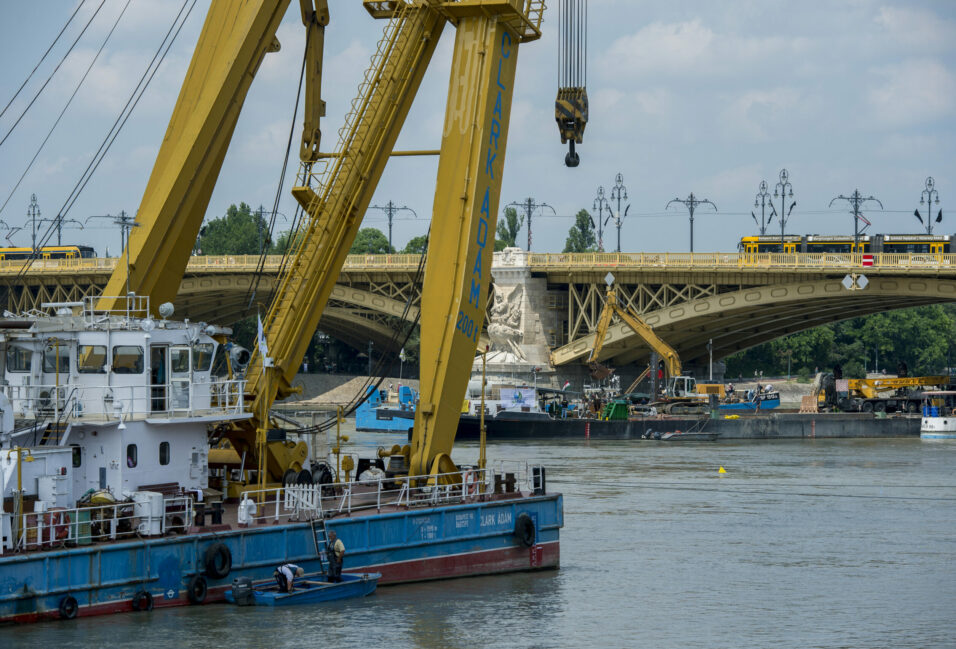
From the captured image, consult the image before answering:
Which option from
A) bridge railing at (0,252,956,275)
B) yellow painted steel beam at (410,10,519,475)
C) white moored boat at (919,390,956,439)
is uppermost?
bridge railing at (0,252,956,275)

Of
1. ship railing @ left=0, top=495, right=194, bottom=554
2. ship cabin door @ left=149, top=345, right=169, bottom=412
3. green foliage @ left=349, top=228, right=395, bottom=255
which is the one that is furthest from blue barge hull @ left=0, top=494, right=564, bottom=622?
green foliage @ left=349, top=228, right=395, bottom=255

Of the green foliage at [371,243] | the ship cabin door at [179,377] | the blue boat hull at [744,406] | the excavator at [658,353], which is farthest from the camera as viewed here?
the green foliage at [371,243]

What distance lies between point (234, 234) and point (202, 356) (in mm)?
122785

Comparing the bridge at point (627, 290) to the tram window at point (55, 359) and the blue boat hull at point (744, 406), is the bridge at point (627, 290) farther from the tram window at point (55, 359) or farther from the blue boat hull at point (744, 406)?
the tram window at point (55, 359)

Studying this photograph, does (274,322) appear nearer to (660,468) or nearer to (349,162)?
(349,162)

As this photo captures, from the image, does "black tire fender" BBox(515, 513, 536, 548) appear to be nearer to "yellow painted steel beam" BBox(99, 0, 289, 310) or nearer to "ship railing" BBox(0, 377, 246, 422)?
"ship railing" BBox(0, 377, 246, 422)

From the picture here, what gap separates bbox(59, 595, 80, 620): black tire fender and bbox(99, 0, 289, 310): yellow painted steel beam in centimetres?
800

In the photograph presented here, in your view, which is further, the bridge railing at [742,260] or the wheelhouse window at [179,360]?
the bridge railing at [742,260]

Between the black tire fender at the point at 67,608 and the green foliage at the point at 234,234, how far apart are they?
120 meters

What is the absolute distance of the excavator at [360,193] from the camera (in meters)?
29.7

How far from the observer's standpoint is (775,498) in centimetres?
4703

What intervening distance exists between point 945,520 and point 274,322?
22.6 meters

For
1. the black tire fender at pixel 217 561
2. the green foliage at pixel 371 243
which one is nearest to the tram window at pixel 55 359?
the black tire fender at pixel 217 561

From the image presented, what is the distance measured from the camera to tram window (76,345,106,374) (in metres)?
25.9
